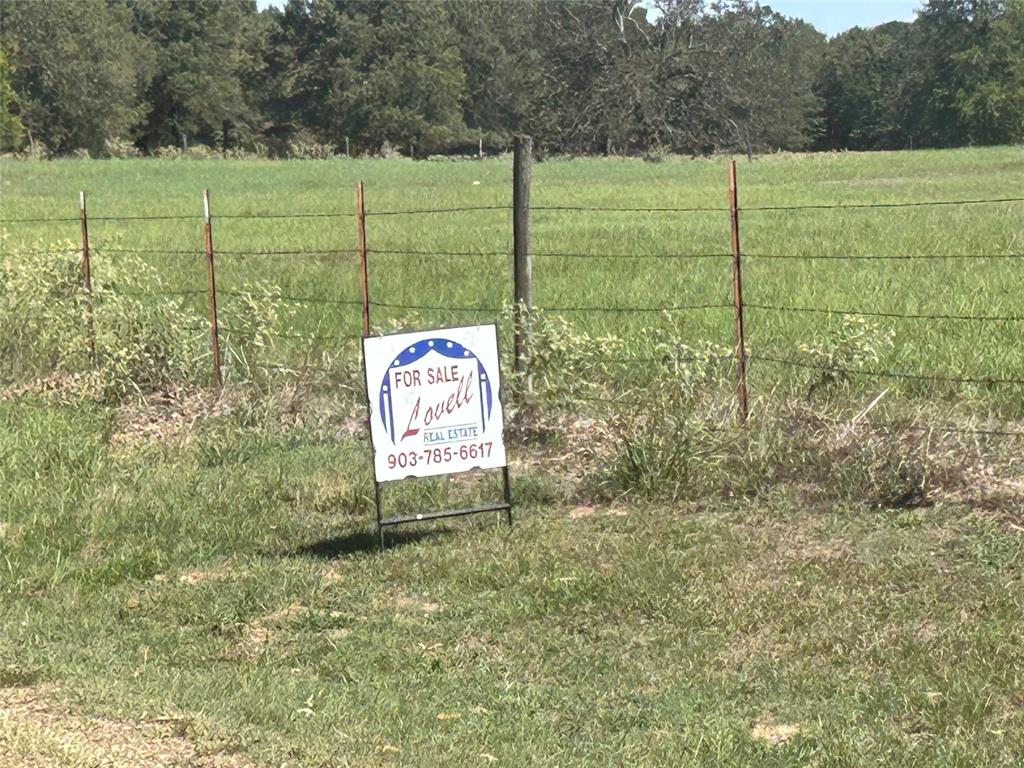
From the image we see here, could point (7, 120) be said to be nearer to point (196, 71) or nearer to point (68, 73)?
point (68, 73)

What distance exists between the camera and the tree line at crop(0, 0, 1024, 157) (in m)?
69.6

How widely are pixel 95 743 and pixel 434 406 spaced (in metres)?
3.10

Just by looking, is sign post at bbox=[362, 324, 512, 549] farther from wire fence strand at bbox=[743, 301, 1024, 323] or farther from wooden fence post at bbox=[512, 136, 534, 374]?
wire fence strand at bbox=[743, 301, 1024, 323]

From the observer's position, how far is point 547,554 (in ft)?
21.9

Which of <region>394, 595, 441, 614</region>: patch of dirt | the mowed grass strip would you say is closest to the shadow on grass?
the mowed grass strip

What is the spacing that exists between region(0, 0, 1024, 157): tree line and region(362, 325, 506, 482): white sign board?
5651cm

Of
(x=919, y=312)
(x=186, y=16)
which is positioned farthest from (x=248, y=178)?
(x=186, y=16)

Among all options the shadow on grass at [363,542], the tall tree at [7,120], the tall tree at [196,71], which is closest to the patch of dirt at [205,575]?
the shadow on grass at [363,542]

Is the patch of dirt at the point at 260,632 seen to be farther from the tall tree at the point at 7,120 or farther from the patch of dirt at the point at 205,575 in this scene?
the tall tree at the point at 7,120

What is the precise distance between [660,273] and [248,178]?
31.5 metres

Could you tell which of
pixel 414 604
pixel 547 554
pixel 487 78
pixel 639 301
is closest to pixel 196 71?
pixel 487 78

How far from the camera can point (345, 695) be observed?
505cm

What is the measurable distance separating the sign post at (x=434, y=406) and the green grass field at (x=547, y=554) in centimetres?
40

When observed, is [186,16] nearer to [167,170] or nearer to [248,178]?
[167,170]
